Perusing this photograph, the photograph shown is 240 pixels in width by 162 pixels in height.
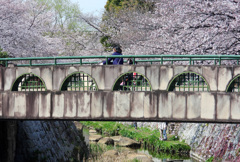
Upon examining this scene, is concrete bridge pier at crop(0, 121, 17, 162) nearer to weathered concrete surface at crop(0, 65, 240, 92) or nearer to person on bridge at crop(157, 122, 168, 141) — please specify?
weathered concrete surface at crop(0, 65, 240, 92)

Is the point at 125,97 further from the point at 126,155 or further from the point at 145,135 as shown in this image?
the point at 145,135

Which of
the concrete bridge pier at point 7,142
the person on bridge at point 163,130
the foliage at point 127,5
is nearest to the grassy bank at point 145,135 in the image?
the person on bridge at point 163,130

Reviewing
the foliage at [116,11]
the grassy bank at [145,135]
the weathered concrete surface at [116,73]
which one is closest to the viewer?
the weathered concrete surface at [116,73]

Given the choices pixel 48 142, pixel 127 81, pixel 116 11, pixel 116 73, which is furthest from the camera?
pixel 116 11

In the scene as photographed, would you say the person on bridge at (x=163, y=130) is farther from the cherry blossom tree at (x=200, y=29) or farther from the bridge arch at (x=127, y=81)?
the bridge arch at (x=127, y=81)

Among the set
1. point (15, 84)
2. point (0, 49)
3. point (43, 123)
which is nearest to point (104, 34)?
point (0, 49)

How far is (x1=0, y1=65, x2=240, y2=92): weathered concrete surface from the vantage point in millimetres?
12406

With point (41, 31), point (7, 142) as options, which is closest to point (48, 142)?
point (7, 142)

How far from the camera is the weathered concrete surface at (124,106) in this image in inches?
484

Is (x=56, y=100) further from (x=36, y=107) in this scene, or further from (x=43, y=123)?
(x=43, y=123)

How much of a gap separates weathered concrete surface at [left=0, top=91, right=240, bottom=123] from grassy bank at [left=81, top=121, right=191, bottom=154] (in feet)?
41.2

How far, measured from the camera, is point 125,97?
41.7ft

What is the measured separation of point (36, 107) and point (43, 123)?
25.0ft

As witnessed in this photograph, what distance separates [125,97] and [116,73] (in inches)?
30.8
